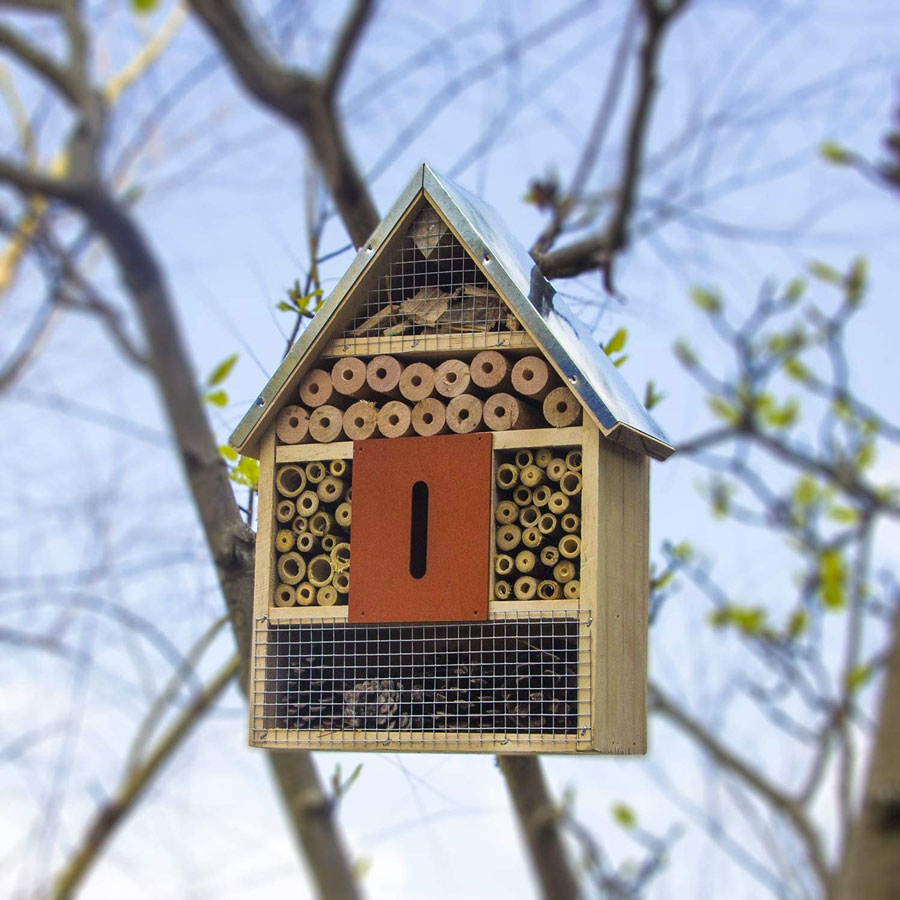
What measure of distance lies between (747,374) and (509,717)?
172cm

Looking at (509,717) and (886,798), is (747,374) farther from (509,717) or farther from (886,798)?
(886,798)

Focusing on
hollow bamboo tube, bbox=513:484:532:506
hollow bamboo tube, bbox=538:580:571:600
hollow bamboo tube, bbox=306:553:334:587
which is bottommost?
hollow bamboo tube, bbox=538:580:571:600

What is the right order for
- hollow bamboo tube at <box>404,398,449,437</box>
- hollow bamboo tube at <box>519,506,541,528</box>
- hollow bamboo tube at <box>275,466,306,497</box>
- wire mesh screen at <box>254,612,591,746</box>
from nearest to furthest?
wire mesh screen at <box>254,612,591,746</box> → hollow bamboo tube at <box>519,506,541,528</box> → hollow bamboo tube at <box>404,398,449,437</box> → hollow bamboo tube at <box>275,466,306,497</box>

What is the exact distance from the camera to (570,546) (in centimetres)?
288

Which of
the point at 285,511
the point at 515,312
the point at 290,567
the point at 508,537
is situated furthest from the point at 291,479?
the point at 515,312

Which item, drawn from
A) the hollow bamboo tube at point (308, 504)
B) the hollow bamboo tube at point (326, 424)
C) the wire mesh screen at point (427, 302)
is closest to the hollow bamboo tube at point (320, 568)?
the hollow bamboo tube at point (308, 504)

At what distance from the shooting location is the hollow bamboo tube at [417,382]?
10.1ft

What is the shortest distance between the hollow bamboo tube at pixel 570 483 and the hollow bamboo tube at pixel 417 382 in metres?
0.39

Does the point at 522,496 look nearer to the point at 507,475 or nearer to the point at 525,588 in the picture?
the point at 507,475

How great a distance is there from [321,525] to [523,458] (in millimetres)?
511

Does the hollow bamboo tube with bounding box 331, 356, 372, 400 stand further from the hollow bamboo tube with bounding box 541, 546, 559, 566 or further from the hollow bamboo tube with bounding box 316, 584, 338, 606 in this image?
the hollow bamboo tube with bounding box 541, 546, 559, 566

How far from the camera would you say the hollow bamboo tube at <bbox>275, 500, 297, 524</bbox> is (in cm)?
315

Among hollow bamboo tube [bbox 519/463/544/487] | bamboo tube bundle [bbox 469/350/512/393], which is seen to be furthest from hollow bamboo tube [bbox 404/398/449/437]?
hollow bamboo tube [bbox 519/463/544/487]

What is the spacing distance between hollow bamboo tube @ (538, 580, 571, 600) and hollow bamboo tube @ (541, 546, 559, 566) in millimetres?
42
